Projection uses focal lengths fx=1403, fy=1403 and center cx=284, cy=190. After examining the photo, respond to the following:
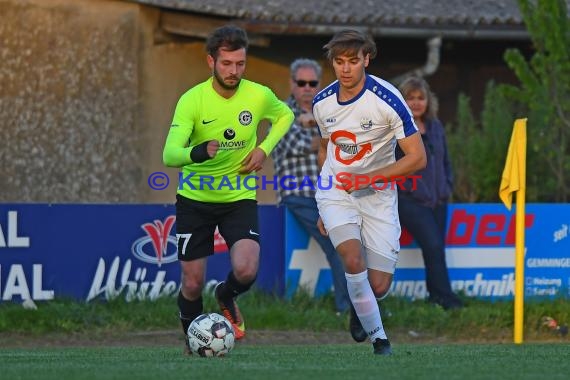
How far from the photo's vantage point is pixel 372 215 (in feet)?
32.9

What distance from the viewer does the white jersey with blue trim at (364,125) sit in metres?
9.81

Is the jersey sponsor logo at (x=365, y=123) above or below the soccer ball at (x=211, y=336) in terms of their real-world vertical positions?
above

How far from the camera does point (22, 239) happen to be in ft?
44.6

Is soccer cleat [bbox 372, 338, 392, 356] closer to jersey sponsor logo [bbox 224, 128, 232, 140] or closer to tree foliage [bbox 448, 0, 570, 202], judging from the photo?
jersey sponsor logo [bbox 224, 128, 232, 140]

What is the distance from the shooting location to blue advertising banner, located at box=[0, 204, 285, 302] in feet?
44.6

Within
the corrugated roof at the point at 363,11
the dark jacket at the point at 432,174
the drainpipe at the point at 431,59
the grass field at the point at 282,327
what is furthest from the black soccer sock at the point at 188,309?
the drainpipe at the point at 431,59

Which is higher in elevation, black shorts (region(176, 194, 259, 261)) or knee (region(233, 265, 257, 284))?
black shorts (region(176, 194, 259, 261))

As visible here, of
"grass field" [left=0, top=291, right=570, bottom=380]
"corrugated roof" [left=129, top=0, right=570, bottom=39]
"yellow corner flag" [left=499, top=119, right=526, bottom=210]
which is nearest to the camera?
"grass field" [left=0, top=291, right=570, bottom=380]

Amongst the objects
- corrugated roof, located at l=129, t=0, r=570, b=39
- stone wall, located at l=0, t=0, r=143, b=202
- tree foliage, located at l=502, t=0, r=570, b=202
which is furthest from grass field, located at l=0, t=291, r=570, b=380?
corrugated roof, located at l=129, t=0, r=570, b=39

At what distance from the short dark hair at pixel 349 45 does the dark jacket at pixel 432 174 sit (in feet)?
13.3

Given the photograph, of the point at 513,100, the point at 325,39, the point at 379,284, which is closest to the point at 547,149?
the point at 513,100

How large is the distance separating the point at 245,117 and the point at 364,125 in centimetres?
104

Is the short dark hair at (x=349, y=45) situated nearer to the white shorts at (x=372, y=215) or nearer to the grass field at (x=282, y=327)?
the white shorts at (x=372, y=215)

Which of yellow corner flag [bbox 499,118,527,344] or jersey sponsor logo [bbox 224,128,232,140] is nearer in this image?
jersey sponsor logo [bbox 224,128,232,140]
